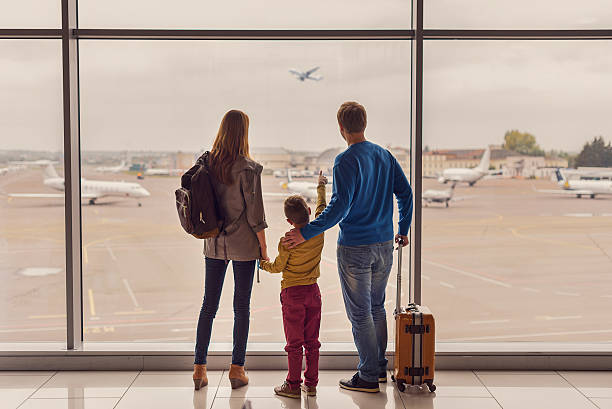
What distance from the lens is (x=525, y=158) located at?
42.7 meters

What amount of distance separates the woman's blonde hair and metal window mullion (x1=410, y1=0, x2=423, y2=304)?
93cm

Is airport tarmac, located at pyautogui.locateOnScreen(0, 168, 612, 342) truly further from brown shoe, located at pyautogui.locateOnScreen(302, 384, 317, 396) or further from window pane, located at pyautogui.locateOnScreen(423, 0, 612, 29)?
brown shoe, located at pyautogui.locateOnScreen(302, 384, 317, 396)

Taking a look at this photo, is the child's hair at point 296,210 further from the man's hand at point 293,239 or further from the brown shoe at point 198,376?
the brown shoe at point 198,376

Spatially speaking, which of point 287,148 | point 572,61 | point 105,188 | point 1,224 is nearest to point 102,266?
point 1,224

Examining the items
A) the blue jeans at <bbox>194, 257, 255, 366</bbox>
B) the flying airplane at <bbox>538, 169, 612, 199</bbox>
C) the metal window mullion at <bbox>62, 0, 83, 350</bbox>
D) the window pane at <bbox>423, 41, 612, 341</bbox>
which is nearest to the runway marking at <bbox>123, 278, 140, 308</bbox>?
the window pane at <bbox>423, 41, 612, 341</bbox>

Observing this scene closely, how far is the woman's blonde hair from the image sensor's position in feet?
8.54

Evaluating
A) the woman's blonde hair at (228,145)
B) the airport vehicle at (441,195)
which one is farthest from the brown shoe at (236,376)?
the airport vehicle at (441,195)

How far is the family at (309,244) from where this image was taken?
257cm

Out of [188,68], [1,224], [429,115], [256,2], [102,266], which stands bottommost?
[102,266]

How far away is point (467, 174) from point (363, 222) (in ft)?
119

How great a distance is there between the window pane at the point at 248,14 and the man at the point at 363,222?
2.61 ft

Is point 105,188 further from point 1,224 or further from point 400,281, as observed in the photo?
point 400,281

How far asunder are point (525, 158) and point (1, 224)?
131ft

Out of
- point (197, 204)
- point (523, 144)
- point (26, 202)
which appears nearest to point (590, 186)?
point (523, 144)
